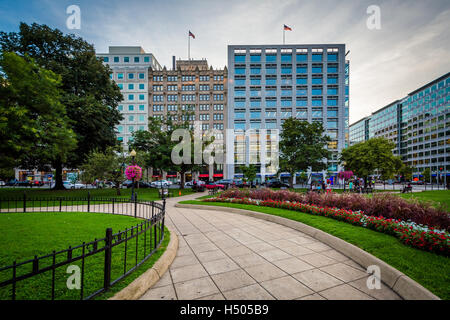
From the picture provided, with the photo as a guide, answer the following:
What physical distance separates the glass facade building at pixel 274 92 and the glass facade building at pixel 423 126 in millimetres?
48181

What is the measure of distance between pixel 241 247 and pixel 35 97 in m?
17.8

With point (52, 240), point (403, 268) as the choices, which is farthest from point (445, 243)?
point (52, 240)

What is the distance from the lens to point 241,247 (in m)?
5.55

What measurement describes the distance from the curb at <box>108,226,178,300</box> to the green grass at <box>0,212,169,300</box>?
15cm

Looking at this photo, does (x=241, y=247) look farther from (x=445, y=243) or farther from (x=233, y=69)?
(x=233, y=69)

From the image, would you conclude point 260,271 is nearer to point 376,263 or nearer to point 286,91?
point 376,263

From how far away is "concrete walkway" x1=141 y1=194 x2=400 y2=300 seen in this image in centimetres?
330

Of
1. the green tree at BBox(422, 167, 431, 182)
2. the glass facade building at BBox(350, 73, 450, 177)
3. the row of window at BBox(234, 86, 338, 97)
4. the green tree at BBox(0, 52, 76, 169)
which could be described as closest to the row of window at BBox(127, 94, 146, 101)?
the row of window at BBox(234, 86, 338, 97)

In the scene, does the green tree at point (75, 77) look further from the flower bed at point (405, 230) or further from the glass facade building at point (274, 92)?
the glass facade building at point (274, 92)

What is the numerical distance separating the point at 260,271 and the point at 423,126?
114609 millimetres

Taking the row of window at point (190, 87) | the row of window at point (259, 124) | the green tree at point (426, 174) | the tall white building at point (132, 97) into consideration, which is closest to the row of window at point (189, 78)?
the row of window at point (190, 87)

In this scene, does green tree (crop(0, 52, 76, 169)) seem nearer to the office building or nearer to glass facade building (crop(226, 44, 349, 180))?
the office building

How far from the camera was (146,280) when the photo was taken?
3451 mm

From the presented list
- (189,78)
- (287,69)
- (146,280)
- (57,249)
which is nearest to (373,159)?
(146,280)
